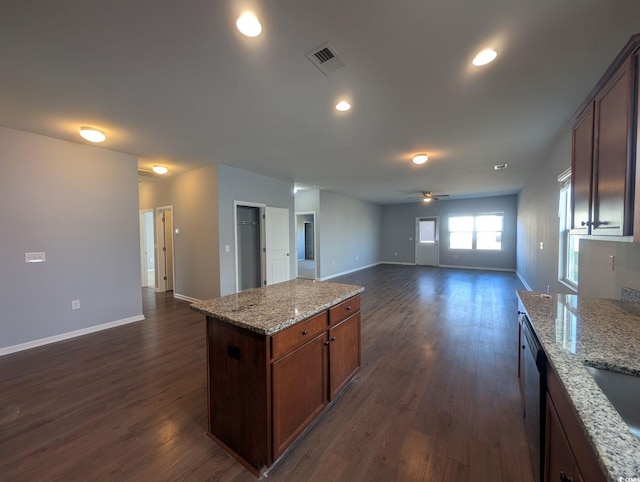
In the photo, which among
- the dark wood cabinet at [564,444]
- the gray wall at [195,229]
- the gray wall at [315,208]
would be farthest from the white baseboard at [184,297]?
the dark wood cabinet at [564,444]

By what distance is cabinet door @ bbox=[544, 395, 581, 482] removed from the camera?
0.87m

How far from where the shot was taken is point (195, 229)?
5.07 metres

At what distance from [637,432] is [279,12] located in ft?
8.31

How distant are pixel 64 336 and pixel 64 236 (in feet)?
4.56

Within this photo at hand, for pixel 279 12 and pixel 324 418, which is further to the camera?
pixel 324 418

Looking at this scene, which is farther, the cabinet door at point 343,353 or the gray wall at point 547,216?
the gray wall at point 547,216

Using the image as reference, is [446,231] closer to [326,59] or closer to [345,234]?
[345,234]

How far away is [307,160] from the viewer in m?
4.44

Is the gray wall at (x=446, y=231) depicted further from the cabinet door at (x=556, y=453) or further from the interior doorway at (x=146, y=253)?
the cabinet door at (x=556, y=453)

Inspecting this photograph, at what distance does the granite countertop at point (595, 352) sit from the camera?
0.64 meters

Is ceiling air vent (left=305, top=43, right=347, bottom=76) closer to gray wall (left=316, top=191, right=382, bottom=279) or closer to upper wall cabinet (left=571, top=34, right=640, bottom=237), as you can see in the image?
upper wall cabinet (left=571, top=34, right=640, bottom=237)

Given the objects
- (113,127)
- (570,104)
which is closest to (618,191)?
(570,104)

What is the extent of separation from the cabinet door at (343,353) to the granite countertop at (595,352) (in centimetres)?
131

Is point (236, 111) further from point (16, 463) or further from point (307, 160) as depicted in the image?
point (16, 463)
